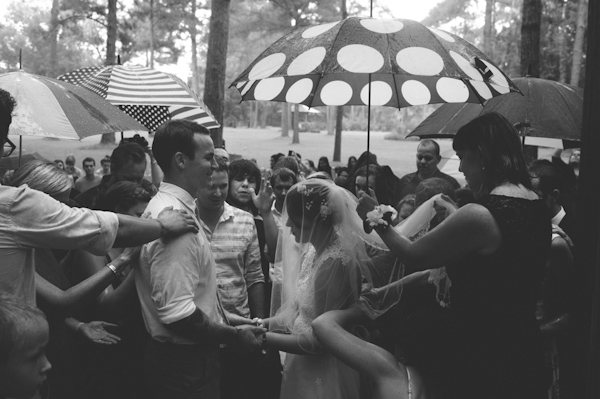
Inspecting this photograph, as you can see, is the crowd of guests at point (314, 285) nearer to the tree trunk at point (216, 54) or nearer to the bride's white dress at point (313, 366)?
the bride's white dress at point (313, 366)

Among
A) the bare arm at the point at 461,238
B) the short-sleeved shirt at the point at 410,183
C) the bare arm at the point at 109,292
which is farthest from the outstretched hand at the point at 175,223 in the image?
the short-sleeved shirt at the point at 410,183

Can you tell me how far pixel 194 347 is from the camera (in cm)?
281

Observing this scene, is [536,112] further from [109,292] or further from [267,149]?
[267,149]

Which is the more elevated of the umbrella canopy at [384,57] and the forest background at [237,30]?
the forest background at [237,30]

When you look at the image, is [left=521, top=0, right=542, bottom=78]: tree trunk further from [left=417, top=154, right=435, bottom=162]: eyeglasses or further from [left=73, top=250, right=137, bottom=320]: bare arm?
[left=73, top=250, right=137, bottom=320]: bare arm

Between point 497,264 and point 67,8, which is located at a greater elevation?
point 67,8

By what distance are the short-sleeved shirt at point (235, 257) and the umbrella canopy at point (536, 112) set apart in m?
2.42

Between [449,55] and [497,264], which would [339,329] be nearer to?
[497,264]

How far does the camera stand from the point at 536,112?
5.12 m

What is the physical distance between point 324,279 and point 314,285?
0.08m

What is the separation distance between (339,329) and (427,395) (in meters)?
0.50

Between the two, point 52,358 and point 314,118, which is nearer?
point 52,358

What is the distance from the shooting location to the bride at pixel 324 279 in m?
2.97

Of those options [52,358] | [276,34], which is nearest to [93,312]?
[52,358]
